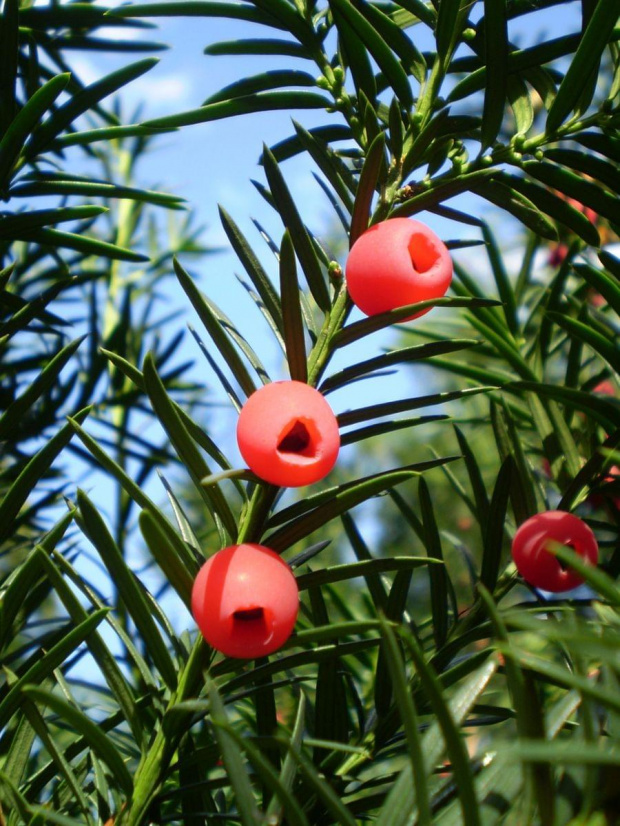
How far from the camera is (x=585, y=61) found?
44 cm

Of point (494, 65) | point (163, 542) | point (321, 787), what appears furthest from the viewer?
point (494, 65)

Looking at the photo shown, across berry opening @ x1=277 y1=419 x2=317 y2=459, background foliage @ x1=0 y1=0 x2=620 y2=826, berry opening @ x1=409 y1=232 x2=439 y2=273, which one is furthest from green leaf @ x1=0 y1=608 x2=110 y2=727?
berry opening @ x1=409 y1=232 x2=439 y2=273

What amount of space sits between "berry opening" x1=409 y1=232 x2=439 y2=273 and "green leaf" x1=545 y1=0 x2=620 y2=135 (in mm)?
124

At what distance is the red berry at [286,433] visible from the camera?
364mm

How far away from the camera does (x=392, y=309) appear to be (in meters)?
0.41

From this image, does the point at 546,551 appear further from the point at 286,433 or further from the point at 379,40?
the point at 379,40

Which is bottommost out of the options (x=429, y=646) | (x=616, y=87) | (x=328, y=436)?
(x=429, y=646)

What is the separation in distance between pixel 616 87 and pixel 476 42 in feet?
0.30

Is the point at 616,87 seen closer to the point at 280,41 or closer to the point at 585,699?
the point at 280,41

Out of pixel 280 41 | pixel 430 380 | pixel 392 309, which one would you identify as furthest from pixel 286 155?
pixel 430 380

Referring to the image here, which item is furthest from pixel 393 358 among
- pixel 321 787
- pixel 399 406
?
pixel 321 787

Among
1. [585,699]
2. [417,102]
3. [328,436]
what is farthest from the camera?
[417,102]

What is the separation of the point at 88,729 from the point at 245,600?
2.9 inches

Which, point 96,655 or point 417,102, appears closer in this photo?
point 96,655
